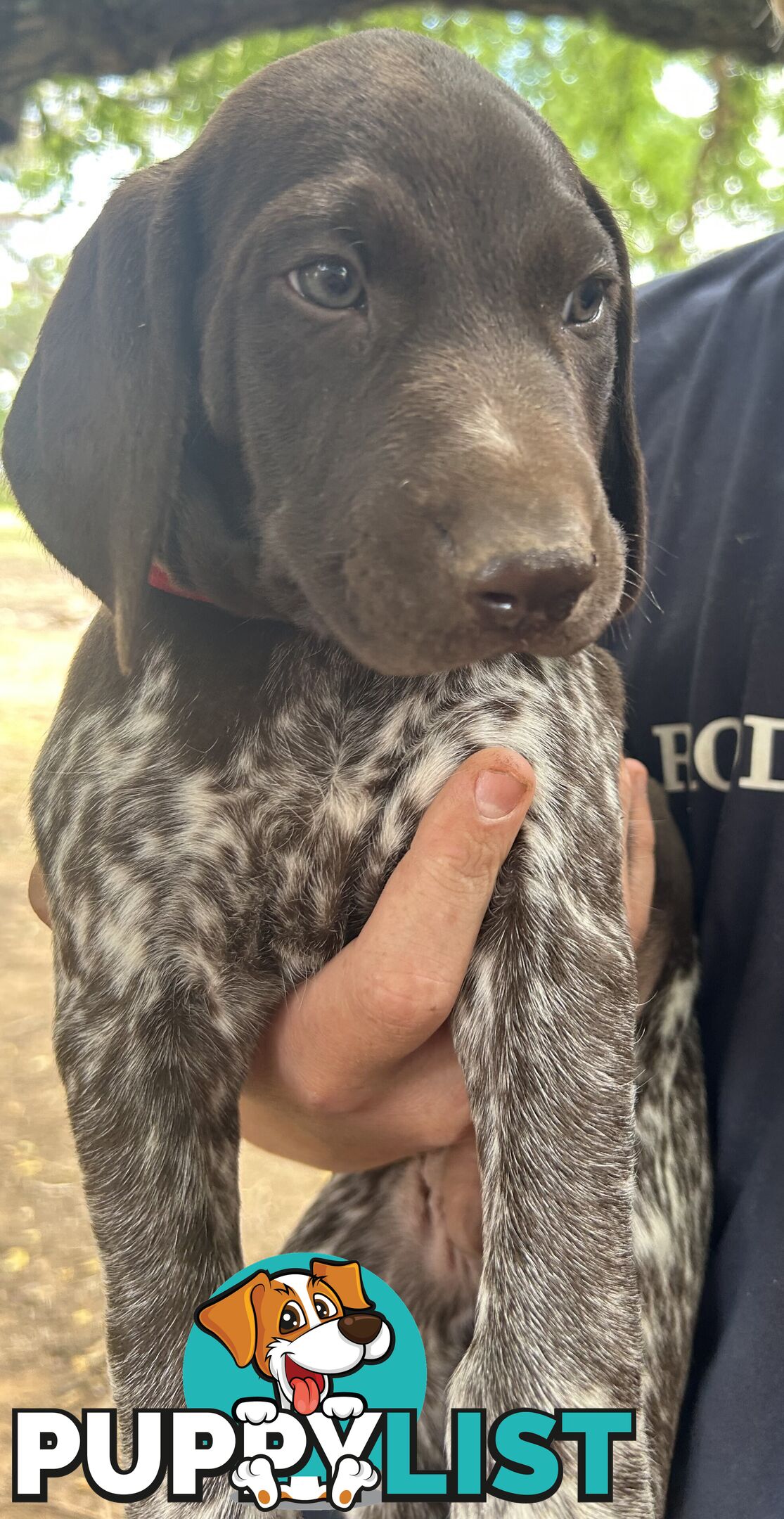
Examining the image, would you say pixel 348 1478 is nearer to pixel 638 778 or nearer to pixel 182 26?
pixel 638 778

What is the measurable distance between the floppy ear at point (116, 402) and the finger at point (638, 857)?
3.69 ft

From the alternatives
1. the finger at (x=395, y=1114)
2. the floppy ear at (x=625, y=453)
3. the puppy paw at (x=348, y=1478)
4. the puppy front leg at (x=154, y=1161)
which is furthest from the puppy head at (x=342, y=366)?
the puppy paw at (x=348, y=1478)

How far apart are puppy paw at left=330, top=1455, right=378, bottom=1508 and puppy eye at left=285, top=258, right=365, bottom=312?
1.79 metres

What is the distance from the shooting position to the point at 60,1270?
4152 mm

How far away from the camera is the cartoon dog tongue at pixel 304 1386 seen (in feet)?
5.95

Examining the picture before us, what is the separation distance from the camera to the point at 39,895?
8.97 ft

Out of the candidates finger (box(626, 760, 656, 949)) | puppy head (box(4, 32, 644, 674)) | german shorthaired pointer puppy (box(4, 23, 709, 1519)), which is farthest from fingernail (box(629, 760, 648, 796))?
puppy head (box(4, 32, 644, 674))

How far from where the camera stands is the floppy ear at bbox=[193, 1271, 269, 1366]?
73.9 inches

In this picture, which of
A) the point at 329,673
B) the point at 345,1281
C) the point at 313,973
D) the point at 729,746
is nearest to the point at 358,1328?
the point at 345,1281

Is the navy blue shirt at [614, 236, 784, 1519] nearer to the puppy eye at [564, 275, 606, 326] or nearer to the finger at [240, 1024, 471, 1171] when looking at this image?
the finger at [240, 1024, 471, 1171]

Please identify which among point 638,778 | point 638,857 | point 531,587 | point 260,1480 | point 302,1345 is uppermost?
point 531,587

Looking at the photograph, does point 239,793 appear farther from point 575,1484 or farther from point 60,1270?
point 60,1270

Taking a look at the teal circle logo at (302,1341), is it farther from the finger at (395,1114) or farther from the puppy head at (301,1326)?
the finger at (395,1114)

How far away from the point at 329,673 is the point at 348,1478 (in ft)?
4.32
